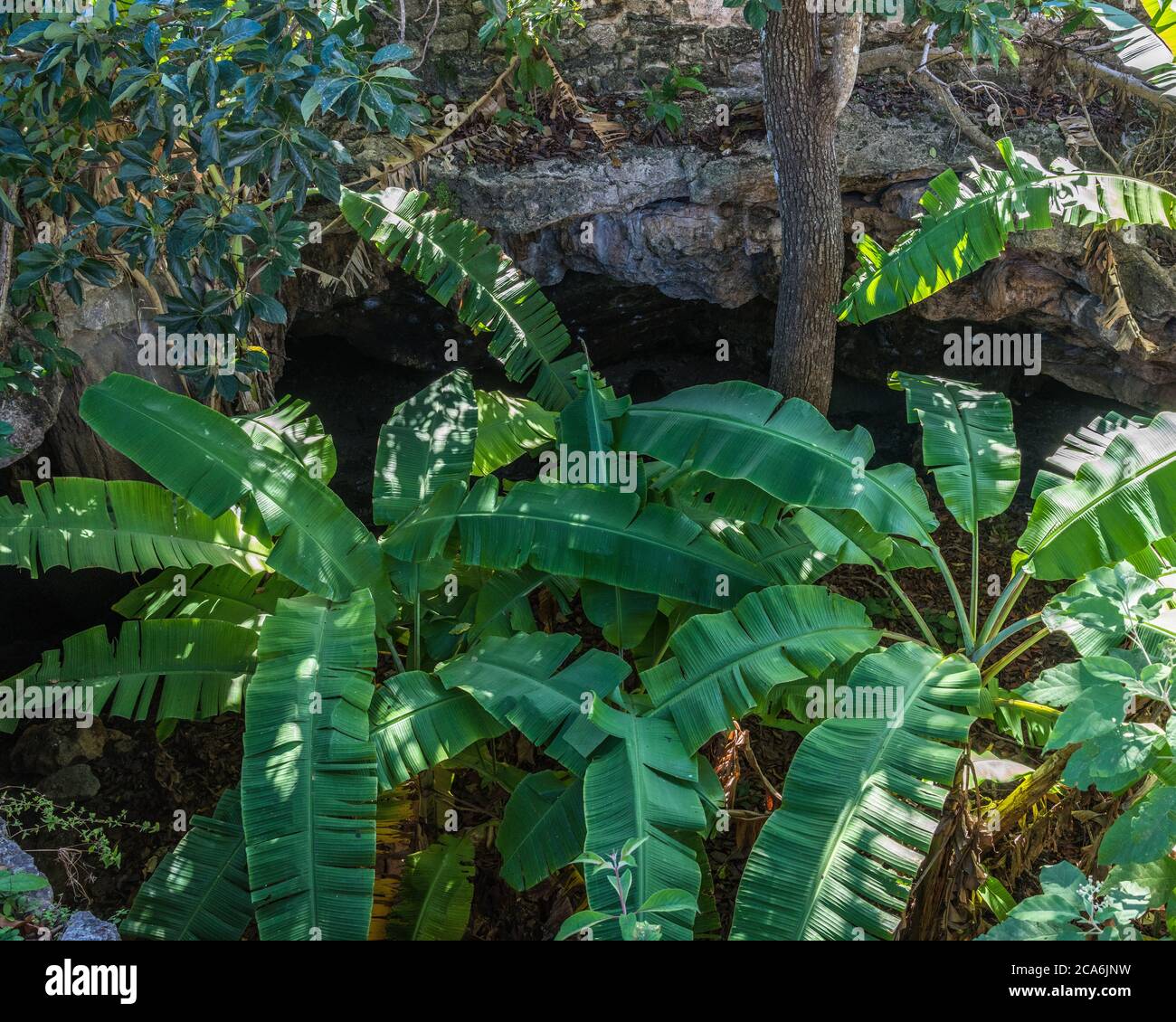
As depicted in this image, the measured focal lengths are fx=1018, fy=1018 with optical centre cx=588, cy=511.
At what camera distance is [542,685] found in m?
4.21

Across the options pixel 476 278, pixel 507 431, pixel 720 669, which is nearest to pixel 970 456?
pixel 720 669

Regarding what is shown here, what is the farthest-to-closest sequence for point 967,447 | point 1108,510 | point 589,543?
point 967,447, point 589,543, point 1108,510


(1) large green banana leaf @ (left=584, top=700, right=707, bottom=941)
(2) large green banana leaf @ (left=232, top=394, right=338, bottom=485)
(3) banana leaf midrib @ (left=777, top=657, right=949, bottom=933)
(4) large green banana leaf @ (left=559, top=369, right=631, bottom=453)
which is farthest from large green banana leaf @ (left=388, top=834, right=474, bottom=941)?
(4) large green banana leaf @ (left=559, top=369, right=631, bottom=453)

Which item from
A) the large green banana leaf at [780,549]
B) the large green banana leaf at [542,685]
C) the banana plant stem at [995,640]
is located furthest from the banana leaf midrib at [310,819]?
A: the banana plant stem at [995,640]

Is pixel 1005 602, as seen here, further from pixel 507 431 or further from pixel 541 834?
pixel 507 431

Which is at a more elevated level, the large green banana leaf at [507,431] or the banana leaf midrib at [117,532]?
the large green banana leaf at [507,431]

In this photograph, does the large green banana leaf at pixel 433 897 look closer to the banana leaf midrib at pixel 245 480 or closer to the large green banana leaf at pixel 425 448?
the banana leaf midrib at pixel 245 480

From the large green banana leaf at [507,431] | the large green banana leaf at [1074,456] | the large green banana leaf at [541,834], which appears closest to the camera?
the large green banana leaf at [541,834]

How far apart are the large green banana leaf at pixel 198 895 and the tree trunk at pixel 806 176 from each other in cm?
402

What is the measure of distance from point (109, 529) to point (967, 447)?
406cm

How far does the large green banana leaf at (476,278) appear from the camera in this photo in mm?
5551

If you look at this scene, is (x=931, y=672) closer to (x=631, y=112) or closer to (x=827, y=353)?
(x=827, y=353)

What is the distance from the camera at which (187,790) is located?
18.7ft
